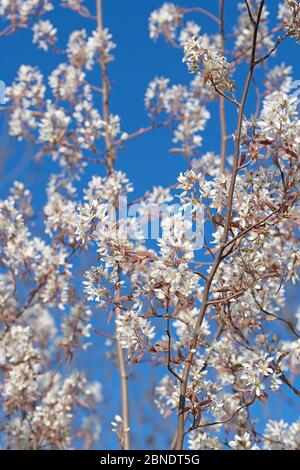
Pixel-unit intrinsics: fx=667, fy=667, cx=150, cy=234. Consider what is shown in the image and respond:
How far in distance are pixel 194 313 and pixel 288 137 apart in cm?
103

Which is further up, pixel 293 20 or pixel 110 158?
pixel 110 158

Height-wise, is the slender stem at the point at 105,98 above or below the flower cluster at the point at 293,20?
above

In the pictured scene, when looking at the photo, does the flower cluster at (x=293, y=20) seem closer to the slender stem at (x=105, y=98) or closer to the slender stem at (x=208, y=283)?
the slender stem at (x=208, y=283)

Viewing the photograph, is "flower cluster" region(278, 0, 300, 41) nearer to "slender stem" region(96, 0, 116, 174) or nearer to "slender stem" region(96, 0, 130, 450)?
"slender stem" region(96, 0, 130, 450)

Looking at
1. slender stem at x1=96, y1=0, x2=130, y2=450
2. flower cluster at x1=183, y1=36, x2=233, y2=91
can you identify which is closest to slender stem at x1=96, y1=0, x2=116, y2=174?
slender stem at x1=96, y1=0, x2=130, y2=450

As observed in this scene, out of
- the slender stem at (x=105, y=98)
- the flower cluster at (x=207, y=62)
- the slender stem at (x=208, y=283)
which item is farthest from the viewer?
the slender stem at (x=105, y=98)

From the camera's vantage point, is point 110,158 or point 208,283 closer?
point 208,283

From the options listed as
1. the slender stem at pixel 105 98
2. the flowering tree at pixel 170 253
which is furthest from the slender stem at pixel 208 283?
the slender stem at pixel 105 98

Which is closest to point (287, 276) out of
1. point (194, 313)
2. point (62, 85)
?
point (194, 313)

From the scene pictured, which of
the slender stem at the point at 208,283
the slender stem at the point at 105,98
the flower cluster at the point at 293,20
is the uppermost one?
the slender stem at the point at 105,98

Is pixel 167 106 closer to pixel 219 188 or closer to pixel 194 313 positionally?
pixel 194 313

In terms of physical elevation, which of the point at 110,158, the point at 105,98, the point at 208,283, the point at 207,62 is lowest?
the point at 208,283

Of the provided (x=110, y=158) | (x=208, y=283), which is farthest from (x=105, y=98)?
(x=208, y=283)

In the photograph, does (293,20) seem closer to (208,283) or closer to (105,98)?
(208,283)
